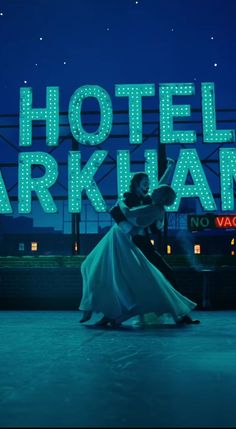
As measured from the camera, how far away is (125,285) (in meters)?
6.08

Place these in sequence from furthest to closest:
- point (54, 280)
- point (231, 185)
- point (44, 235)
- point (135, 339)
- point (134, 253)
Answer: point (44, 235), point (231, 185), point (54, 280), point (134, 253), point (135, 339)

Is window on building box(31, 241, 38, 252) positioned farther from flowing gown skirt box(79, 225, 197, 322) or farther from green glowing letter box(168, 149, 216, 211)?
flowing gown skirt box(79, 225, 197, 322)

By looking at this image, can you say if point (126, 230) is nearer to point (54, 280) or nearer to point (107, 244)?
point (107, 244)

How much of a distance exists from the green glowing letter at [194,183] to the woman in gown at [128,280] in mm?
11078

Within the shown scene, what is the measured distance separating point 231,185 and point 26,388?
15868mm

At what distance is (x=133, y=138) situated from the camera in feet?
61.1

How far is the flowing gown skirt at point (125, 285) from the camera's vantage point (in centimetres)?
600

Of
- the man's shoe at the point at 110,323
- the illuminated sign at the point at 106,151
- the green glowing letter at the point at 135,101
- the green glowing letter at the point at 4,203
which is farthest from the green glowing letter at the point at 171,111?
the man's shoe at the point at 110,323

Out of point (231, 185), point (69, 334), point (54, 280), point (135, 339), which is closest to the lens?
point (135, 339)

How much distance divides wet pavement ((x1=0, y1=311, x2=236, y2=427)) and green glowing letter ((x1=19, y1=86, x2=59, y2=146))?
45.9 ft

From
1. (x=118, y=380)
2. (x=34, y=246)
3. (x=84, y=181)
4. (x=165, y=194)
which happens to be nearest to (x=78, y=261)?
(x=84, y=181)

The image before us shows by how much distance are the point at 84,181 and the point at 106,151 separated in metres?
1.12

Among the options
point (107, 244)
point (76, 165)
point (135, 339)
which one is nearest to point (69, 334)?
point (135, 339)

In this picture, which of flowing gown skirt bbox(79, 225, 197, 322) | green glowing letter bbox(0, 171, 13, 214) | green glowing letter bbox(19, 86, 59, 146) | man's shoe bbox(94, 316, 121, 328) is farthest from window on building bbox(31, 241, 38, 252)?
man's shoe bbox(94, 316, 121, 328)
